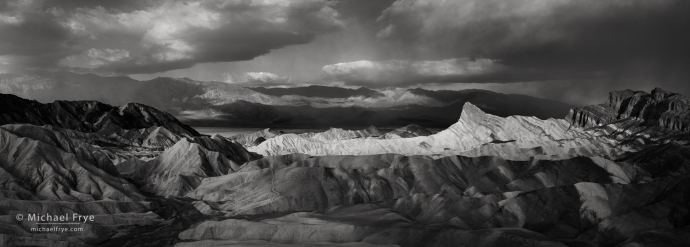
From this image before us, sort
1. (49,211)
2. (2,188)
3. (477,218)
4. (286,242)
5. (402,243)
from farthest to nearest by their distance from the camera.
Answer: (2,188) < (49,211) < (477,218) < (286,242) < (402,243)

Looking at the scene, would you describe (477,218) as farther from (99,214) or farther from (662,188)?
(99,214)

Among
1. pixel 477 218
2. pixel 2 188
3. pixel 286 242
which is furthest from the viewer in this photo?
pixel 2 188

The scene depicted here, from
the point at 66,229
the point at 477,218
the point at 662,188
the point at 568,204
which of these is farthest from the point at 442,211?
the point at 66,229

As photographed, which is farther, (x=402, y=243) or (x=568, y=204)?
(x=568, y=204)

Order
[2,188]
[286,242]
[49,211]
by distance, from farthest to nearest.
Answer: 1. [2,188]
2. [49,211]
3. [286,242]

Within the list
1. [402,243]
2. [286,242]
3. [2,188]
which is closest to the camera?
[402,243]

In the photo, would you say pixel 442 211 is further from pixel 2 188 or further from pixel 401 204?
pixel 2 188

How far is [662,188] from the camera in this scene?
522 ft

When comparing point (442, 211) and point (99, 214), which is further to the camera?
point (99, 214)

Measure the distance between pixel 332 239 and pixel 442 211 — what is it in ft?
142

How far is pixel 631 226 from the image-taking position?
13150 cm

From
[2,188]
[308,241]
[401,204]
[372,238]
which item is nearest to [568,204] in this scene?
[401,204]

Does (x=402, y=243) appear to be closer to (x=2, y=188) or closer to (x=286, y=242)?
(x=286, y=242)

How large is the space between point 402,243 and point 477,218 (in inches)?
1452
